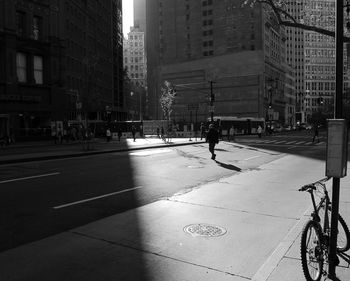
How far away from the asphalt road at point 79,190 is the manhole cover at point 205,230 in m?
1.96

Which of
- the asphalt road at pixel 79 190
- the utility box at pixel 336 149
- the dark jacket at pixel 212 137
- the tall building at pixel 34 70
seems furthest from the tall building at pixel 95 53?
the utility box at pixel 336 149

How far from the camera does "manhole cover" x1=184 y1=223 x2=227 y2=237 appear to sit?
6918 mm

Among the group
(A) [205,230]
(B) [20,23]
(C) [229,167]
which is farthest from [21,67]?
(A) [205,230]

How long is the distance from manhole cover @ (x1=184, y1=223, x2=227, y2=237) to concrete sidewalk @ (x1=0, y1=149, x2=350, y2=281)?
2cm

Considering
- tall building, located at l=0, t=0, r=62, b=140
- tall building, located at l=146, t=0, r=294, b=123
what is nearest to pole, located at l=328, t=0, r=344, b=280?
tall building, located at l=0, t=0, r=62, b=140

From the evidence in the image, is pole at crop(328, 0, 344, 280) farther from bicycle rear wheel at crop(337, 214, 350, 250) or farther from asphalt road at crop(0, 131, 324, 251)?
asphalt road at crop(0, 131, 324, 251)

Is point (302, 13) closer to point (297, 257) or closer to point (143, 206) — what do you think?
point (143, 206)

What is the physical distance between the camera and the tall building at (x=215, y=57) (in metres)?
121

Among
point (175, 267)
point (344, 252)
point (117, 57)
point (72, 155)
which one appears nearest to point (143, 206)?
point (175, 267)

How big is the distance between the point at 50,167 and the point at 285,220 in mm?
11759

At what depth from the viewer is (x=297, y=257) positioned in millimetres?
5453

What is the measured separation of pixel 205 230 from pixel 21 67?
44.7 metres

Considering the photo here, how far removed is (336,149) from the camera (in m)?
4.59

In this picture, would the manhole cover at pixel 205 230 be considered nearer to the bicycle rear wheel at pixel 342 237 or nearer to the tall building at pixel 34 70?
the bicycle rear wheel at pixel 342 237
